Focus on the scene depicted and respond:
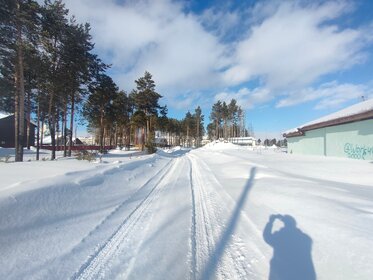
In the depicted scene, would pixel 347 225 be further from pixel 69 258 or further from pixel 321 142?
pixel 321 142

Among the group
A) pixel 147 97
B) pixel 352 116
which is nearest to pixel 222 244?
pixel 352 116

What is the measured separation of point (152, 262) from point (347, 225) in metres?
3.45

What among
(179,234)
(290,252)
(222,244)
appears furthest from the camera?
(179,234)

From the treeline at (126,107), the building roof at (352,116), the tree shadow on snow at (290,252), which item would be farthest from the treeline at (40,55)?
the building roof at (352,116)

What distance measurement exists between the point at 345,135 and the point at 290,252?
16704 mm

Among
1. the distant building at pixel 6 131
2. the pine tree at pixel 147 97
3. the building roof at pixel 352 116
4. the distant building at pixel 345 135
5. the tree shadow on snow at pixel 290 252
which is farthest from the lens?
the distant building at pixel 6 131

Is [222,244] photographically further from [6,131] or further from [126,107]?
[6,131]

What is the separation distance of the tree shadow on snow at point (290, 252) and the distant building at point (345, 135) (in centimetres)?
1309

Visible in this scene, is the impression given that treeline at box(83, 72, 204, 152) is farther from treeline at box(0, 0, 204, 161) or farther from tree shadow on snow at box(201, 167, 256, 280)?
tree shadow on snow at box(201, 167, 256, 280)

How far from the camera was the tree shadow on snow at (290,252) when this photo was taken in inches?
132

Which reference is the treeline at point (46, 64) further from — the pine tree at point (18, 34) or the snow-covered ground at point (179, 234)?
the snow-covered ground at point (179, 234)

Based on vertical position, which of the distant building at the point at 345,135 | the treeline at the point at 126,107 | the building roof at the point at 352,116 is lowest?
the distant building at the point at 345,135

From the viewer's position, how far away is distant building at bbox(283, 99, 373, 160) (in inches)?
605

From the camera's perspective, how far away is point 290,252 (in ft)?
12.9
